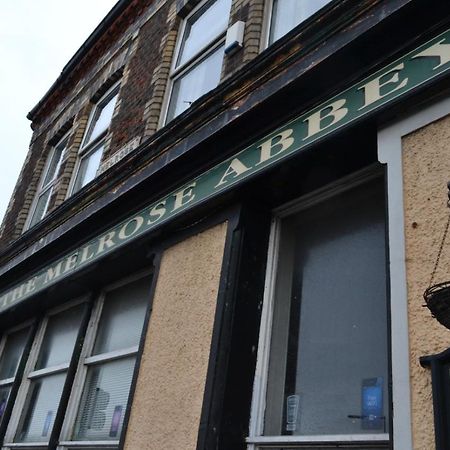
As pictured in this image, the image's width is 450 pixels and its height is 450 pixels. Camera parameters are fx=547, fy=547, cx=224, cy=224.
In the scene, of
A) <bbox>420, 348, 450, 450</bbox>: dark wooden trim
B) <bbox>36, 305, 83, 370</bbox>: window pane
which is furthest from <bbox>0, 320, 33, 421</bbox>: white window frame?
<bbox>420, 348, 450, 450</bbox>: dark wooden trim

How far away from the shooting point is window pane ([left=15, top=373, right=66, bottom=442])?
5.43 meters

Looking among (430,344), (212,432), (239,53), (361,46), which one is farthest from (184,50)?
(430,344)

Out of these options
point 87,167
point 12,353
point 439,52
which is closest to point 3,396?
point 12,353

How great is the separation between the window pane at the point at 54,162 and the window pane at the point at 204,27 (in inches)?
139

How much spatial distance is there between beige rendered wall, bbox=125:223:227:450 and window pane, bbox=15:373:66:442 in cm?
205

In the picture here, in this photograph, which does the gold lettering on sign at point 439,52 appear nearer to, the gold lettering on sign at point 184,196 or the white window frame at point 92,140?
the gold lettering on sign at point 184,196

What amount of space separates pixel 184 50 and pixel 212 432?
4.77 m

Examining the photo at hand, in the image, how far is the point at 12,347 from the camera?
7008 mm

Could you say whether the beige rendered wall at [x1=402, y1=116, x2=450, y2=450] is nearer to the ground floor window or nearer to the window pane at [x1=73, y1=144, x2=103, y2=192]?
the ground floor window

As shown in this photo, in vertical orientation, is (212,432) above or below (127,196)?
below

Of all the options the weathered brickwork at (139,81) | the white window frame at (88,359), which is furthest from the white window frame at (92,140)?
the white window frame at (88,359)

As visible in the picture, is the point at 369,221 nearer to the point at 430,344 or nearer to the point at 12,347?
the point at 430,344

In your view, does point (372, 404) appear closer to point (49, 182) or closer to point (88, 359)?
point (88, 359)

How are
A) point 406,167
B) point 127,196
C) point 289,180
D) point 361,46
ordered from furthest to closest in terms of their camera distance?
point 127,196, point 289,180, point 361,46, point 406,167
